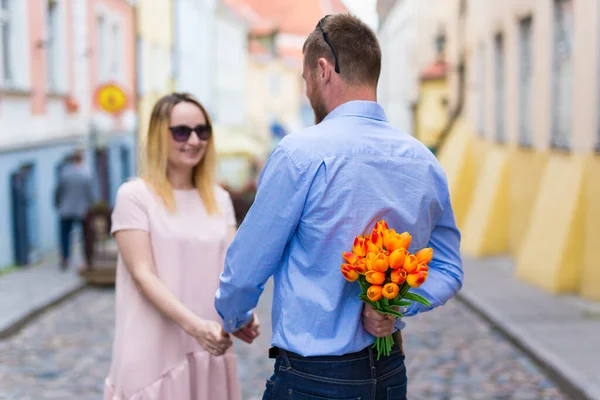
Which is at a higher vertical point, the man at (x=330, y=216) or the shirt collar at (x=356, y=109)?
the shirt collar at (x=356, y=109)

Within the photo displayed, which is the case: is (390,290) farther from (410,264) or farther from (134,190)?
(134,190)

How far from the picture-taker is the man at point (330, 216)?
2328 millimetres

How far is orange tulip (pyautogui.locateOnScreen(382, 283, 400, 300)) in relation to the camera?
228 cm

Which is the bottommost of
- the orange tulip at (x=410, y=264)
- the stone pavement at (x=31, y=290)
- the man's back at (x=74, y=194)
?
the stone pavement at (x=31, y=290)

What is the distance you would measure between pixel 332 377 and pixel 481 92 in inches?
645

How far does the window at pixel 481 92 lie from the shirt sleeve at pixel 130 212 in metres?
15.1

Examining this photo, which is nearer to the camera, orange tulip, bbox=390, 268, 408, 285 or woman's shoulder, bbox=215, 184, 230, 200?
orange tulip, bbox=390, 268, 408, 285

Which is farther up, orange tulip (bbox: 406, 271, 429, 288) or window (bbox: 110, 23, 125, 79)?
window (bbox: 110, 23, 125, 79)

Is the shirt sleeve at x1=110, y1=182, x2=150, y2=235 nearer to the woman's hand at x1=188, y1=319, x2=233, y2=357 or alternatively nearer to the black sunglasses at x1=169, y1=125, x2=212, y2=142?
the black sunglasses at x1=169, y1=125, x2=212, y2=142

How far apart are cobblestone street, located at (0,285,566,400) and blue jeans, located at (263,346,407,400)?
3913 millimetres

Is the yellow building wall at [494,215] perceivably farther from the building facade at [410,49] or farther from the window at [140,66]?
the window at [140,66]

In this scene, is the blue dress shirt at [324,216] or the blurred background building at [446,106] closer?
the blue dress shirt at [324,216]

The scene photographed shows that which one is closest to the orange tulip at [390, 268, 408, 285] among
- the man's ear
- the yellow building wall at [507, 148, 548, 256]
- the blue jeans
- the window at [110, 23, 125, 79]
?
the blue jeans

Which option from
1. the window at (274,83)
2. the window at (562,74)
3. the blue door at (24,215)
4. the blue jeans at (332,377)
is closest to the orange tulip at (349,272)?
the blue jeans at (332,377)
